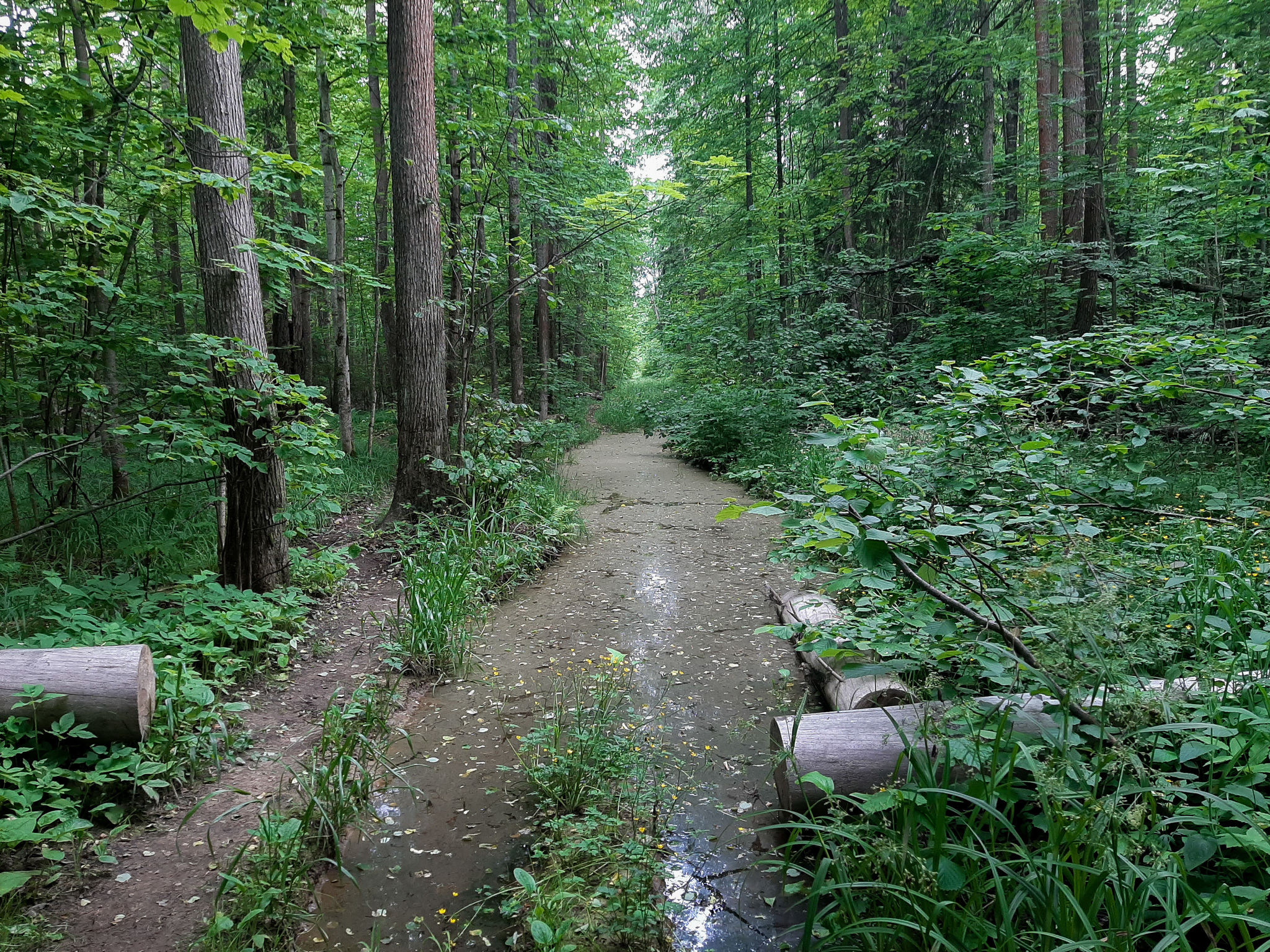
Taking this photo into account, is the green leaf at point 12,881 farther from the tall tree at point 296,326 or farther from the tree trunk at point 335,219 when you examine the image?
the tall tree at point 296,326

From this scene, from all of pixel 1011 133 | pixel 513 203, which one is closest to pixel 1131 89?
pixel 1011 133

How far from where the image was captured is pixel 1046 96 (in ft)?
30.6

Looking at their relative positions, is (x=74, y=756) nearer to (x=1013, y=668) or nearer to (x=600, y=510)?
(x=1013, y=668)

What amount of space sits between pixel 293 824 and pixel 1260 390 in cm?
458

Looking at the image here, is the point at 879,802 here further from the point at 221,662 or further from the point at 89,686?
the point at 221,662

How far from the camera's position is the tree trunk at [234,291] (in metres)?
4.30

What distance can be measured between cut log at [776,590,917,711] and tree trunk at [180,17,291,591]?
3742 millimetres

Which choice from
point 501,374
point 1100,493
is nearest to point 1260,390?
point 1100,493

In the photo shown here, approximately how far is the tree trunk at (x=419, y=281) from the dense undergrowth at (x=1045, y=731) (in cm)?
461

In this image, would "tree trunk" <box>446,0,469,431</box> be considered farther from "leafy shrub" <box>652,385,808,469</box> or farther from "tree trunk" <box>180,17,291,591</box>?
"leafy shrub" <box>652,385,808,469</box>

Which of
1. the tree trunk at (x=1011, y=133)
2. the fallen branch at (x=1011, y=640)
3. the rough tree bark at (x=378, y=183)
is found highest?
the tree trunk at (x=1011, y=133)

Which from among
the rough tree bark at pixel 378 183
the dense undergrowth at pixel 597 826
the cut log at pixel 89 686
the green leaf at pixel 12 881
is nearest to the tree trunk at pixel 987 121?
the rough tree bark at pixel 378 183

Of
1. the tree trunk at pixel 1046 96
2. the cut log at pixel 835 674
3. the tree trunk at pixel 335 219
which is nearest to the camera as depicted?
the cut log at pixel 835 674

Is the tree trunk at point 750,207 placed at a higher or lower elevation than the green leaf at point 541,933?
higher
